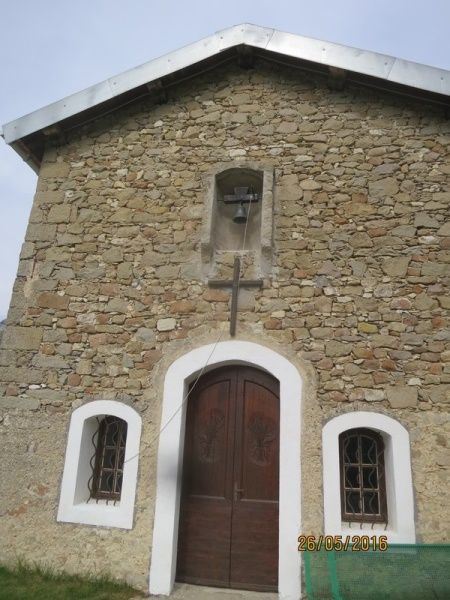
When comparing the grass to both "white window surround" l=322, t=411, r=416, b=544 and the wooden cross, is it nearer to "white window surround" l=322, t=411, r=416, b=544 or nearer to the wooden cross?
"white window surround" l=322, t=411, r=416, b=544

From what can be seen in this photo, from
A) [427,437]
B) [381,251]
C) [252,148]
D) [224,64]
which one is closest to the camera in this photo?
[427,437]

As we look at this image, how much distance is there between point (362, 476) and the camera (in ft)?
13.6

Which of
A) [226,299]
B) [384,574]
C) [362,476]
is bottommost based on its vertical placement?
[384,574]

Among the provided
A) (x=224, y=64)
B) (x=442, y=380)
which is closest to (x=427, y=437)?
(x=442, y=380)

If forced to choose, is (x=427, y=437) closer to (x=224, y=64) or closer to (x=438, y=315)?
(x=438, y=315)

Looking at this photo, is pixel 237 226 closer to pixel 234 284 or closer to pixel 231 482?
pixel 234 284

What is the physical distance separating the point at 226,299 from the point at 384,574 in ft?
8.98

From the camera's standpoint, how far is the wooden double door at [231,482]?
411 centimetres

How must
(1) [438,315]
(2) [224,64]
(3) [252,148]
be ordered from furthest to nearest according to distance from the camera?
(2) [224,64]
(3) [252,148]
(1) [438,315]

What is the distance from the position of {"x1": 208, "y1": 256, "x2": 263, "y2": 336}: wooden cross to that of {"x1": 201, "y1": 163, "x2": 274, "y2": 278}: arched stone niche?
3.3 inches

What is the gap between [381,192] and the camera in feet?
15.8

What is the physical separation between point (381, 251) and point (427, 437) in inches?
72.9
